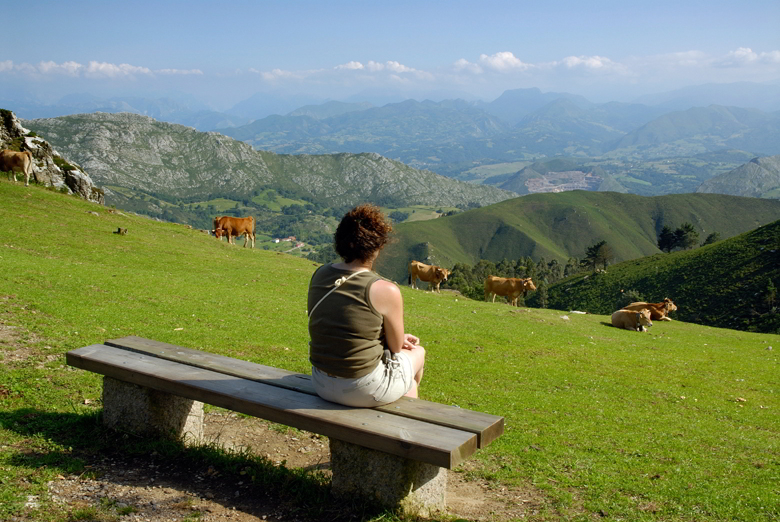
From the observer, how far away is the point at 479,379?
41.0 feet

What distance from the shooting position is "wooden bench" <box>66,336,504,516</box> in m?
5.19

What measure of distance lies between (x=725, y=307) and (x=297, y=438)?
7528 centimetres

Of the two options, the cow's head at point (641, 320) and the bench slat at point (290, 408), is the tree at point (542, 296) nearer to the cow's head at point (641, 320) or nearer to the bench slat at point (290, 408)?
the cow's head at point (641, 320)

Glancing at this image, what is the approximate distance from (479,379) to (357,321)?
302 inches

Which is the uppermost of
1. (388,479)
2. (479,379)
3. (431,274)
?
(388,479)

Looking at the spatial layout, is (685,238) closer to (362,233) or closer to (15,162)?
(15,162)

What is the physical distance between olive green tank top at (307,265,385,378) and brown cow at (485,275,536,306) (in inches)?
1282

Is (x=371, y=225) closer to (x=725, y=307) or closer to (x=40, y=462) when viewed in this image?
(x=40, y=462)

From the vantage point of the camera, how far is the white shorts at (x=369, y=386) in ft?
18.7

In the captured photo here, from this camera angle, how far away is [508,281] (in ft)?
125

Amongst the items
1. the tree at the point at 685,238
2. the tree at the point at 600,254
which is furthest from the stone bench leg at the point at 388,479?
the tree at the point at 685,238

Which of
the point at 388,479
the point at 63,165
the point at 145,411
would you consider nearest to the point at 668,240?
the point at 63,165

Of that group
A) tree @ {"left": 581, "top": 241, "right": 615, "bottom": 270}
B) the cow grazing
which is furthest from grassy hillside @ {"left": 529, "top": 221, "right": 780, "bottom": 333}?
the cow grazing

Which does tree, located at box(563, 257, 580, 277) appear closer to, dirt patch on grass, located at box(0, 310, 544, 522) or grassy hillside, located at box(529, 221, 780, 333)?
grassy hillside, located at box(529, 221, 780, 333)
